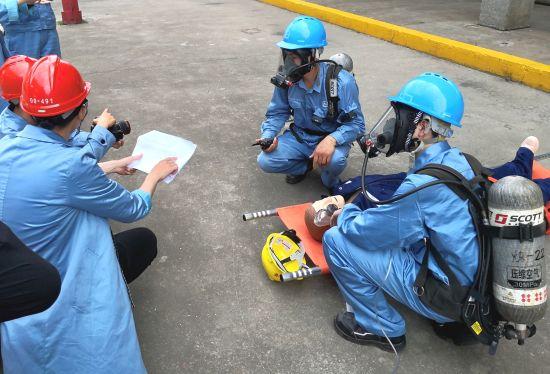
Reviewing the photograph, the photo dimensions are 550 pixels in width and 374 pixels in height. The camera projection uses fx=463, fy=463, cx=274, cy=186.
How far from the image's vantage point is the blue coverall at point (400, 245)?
203 cm

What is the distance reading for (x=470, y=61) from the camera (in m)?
6.86

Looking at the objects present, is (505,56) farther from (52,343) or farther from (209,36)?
(52,343)

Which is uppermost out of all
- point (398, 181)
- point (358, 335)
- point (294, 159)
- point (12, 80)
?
point (12, 80)

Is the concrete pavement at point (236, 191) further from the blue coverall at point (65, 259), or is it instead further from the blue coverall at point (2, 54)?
the blue coverall at point (2, 54)

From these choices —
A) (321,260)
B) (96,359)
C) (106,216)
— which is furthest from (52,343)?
(321,260)

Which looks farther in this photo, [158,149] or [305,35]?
Result: [305,35]

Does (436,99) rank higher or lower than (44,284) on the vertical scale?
higher

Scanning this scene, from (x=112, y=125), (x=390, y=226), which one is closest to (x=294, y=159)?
(x=112, y=125)

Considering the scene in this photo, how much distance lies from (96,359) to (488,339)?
1732 millimetres

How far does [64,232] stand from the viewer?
2.04m

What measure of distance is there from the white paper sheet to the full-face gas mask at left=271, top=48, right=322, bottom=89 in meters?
1.11

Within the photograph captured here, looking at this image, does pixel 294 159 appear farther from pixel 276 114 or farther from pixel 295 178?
pixel 276 114

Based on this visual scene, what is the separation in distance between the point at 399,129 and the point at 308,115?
158 centimetres

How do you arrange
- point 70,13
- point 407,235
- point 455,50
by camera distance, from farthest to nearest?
point 70,13, point 455,50, point 407,235
